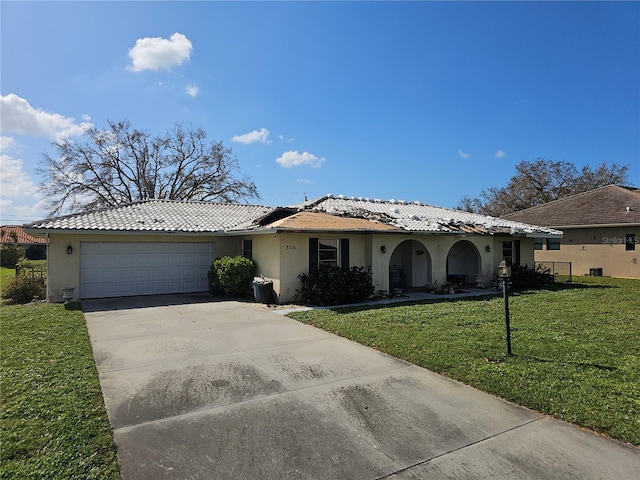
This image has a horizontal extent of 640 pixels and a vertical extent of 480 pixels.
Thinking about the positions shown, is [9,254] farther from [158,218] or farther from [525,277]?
[525,277]

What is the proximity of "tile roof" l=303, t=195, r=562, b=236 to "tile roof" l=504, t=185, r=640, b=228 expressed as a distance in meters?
5.99

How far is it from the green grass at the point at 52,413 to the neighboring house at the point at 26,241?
35607 millimetres

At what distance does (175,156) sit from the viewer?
35250 mm

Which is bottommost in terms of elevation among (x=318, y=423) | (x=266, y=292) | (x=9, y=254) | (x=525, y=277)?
(x=318, y=423)

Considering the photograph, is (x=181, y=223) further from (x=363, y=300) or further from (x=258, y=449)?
(x=258, y=449)

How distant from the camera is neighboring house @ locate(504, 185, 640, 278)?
21797mm

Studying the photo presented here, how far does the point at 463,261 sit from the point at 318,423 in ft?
54.2

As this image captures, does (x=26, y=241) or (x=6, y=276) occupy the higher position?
(x=26, y=241)

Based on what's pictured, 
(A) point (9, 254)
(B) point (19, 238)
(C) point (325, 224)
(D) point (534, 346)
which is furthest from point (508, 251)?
(B) point (19, 238)

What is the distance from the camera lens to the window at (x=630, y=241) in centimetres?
2162

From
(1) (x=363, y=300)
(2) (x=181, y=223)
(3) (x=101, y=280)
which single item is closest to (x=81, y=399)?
(1) (x=363, y=300)

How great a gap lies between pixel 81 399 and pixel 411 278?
47.0ft

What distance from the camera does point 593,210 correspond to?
24.2 m

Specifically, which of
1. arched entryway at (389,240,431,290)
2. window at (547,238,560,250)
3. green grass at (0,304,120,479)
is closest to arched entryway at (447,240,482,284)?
arched entryway at (389,240,431,290)
